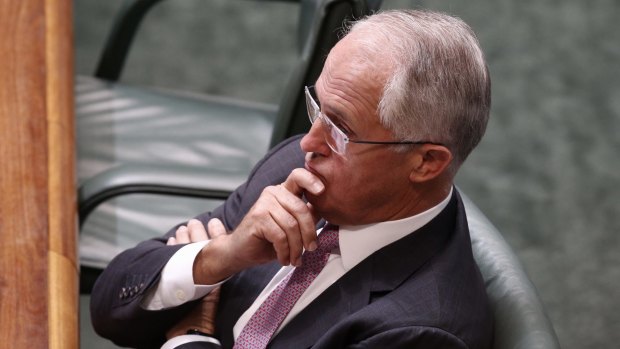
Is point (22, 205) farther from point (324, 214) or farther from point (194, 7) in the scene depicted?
point (194, 7)

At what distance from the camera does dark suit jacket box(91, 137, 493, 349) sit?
4.67 feet

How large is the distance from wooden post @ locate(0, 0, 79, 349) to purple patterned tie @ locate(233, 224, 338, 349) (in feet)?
0.85

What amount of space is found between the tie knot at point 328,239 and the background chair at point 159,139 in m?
0.50

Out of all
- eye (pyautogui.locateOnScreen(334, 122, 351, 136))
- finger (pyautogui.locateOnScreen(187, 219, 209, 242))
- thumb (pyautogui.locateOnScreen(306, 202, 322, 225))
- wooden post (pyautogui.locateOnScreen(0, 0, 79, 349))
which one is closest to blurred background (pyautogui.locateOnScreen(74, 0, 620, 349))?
wooden post (pyautogui.locateOnScreen(0, 0, 79, 349))

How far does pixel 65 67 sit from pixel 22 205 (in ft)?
1.79

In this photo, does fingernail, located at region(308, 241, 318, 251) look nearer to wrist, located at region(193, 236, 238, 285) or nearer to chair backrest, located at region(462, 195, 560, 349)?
wrist, located at region(193, 236, 238, 285)

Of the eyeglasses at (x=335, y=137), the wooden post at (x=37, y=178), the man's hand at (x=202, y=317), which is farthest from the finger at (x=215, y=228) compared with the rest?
the eyeglasses at (x=335, y=137)

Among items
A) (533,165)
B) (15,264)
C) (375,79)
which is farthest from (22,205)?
(533,165)

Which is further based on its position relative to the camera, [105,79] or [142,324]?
[105,79]

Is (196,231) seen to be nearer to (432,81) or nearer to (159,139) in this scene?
(432,81)

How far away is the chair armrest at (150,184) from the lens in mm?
2057

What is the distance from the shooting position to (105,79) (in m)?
2.78

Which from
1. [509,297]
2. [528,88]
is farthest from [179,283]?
[528,88]

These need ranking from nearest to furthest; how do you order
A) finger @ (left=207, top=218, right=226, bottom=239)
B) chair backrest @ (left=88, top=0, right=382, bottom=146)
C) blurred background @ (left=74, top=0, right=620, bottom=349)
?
finger @ (left=207, top=218, right=226, bottom=239)
chair backrest @ (left=88, top=0, right=382, bottom=146)
blurred background @ (left=74, top=0, right=620, bottom=349)
